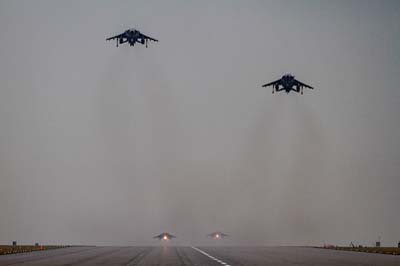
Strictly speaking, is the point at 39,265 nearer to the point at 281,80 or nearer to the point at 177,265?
the point at 177,265

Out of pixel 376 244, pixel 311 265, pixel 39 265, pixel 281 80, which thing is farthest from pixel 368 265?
pixel 376 244

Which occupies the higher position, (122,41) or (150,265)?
(122,41)

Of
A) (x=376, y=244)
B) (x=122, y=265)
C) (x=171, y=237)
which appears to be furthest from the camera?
(x=171, y=237)

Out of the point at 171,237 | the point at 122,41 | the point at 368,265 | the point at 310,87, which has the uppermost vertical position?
the point at 122,41

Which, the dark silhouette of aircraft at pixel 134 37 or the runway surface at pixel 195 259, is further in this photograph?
the dark silhouette of aircraft at pixel 134 37

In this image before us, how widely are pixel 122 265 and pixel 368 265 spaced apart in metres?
19.2

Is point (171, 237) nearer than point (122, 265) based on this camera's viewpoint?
No

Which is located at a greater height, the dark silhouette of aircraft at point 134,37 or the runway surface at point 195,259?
the dark silhouette of aircraft at point 134,37

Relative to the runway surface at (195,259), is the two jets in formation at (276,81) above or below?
above

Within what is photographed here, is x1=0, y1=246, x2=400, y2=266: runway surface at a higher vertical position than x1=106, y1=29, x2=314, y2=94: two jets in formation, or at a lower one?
lower

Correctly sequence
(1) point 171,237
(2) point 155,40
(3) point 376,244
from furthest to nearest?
1. (1) point 171,237
2. (3) point 376,244
3. (2) point 155,40

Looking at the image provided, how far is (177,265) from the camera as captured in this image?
161 feet

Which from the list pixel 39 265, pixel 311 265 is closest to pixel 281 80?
pixel 311 265

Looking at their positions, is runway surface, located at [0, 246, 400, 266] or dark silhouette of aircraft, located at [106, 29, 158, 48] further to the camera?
dark silhouette of aircraft, located at [106, 29, 158, 48]
